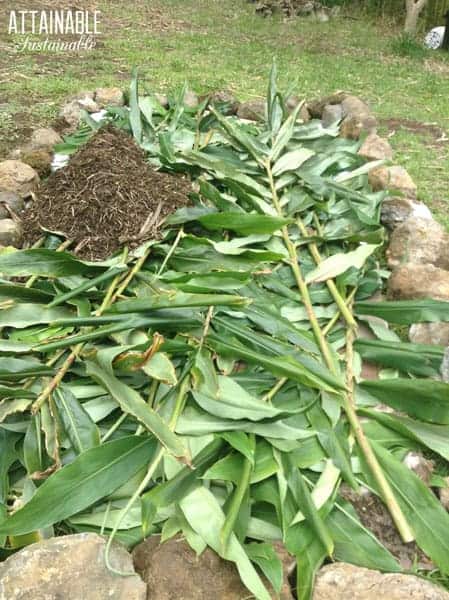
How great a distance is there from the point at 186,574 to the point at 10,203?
207 centimetres

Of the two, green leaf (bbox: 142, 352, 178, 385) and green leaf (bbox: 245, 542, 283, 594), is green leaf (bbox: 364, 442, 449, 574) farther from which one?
green leaf (bbox: 142, 352, 178, 385)

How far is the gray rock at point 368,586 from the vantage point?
1.31 metres

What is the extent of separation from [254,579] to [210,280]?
1047mm

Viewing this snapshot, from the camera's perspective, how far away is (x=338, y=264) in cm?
244

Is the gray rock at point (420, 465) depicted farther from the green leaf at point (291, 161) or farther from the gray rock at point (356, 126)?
the gray rock at point (356, 126)

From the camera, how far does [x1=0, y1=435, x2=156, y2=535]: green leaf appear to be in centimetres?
148

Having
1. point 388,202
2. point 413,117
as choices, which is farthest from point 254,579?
point 413,117

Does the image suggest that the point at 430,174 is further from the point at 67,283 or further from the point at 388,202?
the point at 67,283

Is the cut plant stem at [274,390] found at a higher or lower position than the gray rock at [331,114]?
lower

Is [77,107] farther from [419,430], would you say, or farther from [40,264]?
[419,430]

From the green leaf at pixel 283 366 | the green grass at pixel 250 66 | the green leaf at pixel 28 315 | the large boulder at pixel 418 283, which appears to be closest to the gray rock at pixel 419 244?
the large boulder at pixel 418 283

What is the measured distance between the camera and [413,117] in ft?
17.2

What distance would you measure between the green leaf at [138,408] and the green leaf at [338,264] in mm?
895

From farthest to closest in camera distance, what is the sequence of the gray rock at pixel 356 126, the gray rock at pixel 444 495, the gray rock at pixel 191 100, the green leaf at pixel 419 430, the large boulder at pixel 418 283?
1. the gray rock at pixel 191 100
2. the gray rock at pixel 356 126
3. the large boulder at pixel 418 283
4. the green leaf at pixel 419 430
5. the gray rock at pixel 444 495
